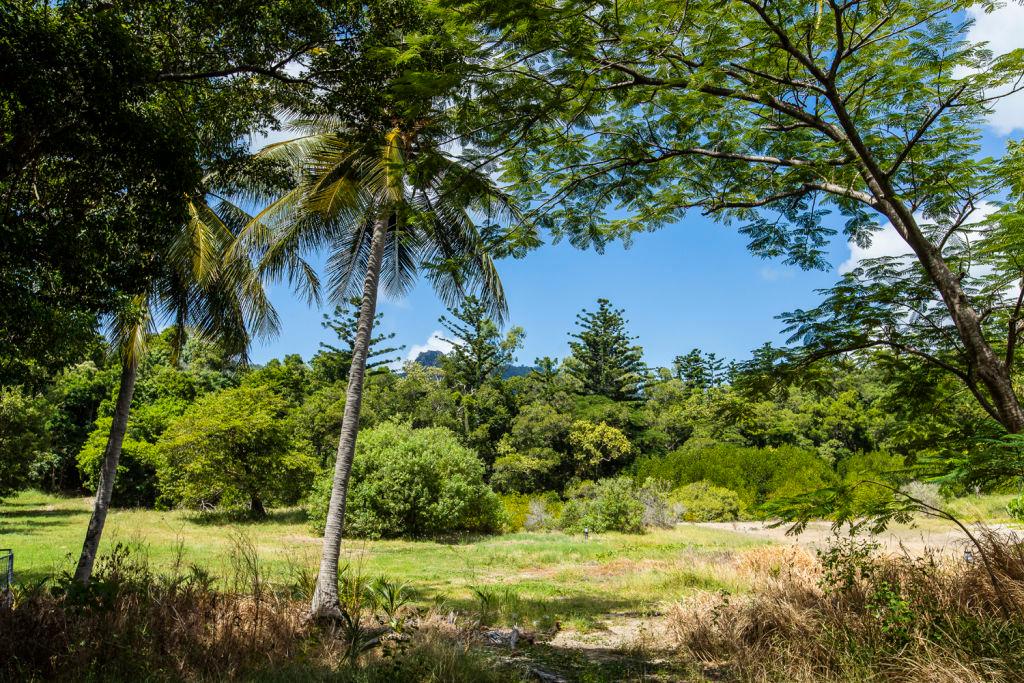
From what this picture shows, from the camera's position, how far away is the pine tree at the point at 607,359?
148ft

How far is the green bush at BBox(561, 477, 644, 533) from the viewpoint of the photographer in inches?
902

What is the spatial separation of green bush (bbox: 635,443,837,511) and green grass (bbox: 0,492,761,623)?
7.80 meters

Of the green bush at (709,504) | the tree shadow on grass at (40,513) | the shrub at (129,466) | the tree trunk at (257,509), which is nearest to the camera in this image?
the tree shadow on grass at (40,513)

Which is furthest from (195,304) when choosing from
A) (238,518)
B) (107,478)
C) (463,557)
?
(238,518)

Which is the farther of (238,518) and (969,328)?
(238,518)

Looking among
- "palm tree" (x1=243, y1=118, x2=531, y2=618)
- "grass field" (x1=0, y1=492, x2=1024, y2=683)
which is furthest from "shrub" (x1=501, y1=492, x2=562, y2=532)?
"palm tree" (x1=243, y1=118, x2=531, y2=618)

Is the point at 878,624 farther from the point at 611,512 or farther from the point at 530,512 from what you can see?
the point at 530,512

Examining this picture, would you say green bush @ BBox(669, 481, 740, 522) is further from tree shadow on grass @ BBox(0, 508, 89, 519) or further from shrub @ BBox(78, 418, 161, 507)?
tree shadow on grass @ BBox(0, 508, 89, 519)

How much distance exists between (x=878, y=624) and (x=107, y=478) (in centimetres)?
1089

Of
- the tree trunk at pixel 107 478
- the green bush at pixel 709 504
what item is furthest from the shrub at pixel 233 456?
the green bush at pixel 709 504

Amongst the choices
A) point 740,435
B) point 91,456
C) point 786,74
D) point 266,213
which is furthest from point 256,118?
point 740,435

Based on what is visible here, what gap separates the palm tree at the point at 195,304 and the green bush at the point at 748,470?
26.1 m

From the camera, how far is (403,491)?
20172 millimetres

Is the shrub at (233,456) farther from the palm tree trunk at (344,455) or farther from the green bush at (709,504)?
the green bush at (709,504)
